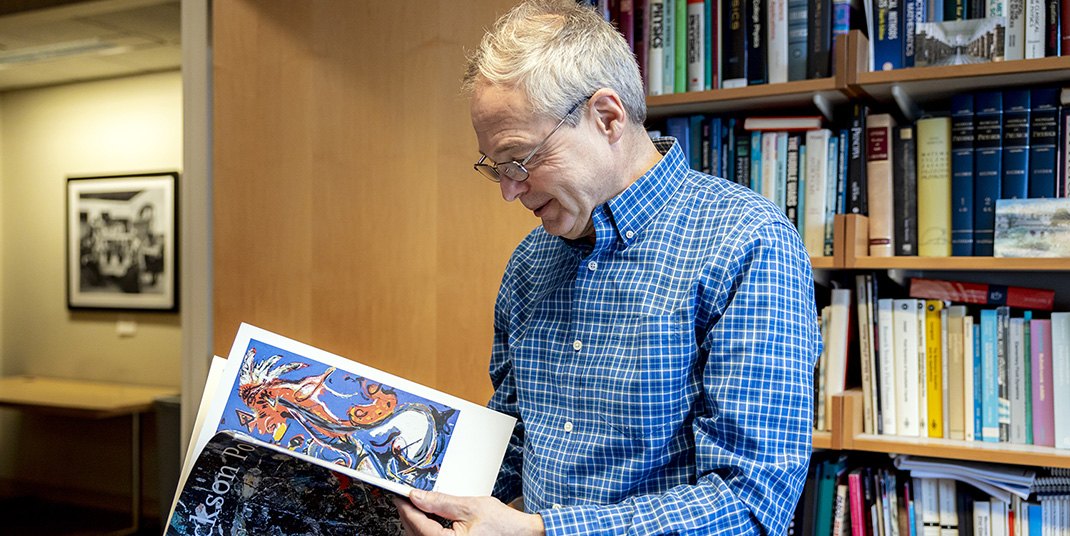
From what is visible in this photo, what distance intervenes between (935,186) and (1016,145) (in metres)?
0.15

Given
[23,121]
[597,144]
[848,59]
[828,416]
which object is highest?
[23,121]

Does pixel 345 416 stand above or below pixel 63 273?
below

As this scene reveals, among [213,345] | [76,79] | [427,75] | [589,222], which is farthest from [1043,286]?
[76,79]

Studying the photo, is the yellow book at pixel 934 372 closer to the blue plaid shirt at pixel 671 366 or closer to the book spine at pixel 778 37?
the book spine at pixel 778 37

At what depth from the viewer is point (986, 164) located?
5.41 ft

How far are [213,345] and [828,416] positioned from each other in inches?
59.3

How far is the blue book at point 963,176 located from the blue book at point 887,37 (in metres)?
A: 0.14

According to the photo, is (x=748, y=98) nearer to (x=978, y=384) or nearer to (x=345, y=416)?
(x=978, y=384)

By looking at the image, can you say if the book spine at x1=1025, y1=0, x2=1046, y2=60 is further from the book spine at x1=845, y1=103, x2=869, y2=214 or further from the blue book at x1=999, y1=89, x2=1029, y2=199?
the book spine at x1=845, y1=103, x2=869, y2=214

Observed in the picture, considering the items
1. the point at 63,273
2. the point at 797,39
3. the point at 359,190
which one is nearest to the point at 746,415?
the point at 797,39

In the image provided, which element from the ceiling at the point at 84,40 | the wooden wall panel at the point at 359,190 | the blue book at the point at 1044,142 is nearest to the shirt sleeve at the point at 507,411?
the wooden wall panel at the point at 359,190

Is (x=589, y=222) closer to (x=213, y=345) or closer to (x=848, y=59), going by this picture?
(x=848, y=59)

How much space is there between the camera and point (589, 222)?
3.67ft

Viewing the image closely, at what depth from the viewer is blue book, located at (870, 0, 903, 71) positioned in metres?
1.71
